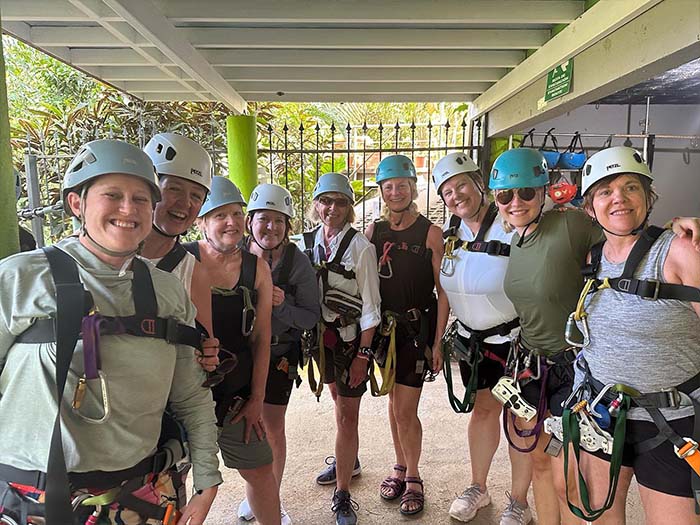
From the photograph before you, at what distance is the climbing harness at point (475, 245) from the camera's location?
10.2 feet

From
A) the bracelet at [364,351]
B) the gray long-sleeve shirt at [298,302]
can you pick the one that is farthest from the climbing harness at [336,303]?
the gray long-sleeve shirt at [298,302]

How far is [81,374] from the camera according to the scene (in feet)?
5.16

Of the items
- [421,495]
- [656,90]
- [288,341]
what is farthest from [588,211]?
[656,90]

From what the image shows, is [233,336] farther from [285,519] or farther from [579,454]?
[579,454]

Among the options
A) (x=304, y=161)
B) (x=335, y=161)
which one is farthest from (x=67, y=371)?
(x=335, y=161)

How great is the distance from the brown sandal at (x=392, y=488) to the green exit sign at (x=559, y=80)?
3.58m

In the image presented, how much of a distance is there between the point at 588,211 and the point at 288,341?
1993 mm

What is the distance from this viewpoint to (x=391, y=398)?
379 centimetres

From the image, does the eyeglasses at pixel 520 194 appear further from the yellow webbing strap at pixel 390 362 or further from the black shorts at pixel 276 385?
the black shorts at pixel 276 385

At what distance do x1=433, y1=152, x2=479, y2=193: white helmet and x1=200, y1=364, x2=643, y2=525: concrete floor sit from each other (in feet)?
8.19

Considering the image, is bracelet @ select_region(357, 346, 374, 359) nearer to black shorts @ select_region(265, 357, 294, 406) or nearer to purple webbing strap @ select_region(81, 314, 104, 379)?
black shorts @ select_region(265, 357, 294, 406)

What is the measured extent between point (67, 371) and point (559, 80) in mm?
4424

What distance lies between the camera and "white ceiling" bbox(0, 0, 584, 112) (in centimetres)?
378

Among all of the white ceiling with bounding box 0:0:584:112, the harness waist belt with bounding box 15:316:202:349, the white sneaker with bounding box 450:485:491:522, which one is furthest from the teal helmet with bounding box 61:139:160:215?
the white sneaker with bounding box 450:485:491:522
